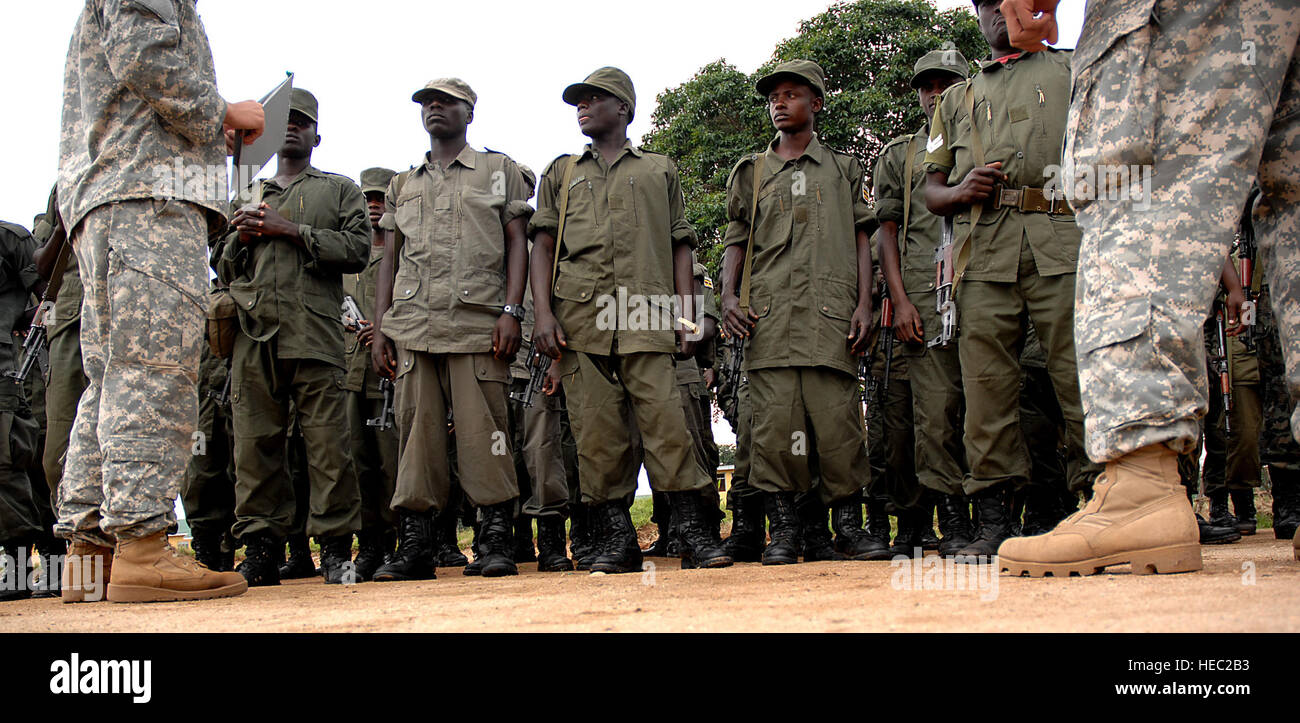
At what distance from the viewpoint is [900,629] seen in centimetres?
194

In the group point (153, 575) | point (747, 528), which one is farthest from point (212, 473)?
point (747, 528)

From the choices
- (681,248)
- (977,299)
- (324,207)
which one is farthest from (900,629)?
(324,207)

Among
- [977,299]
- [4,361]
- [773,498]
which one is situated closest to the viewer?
[977,299]

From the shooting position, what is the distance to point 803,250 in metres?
5.11

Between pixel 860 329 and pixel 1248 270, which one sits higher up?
pixel 1248 270

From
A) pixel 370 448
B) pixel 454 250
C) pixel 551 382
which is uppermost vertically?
pixel 454 250

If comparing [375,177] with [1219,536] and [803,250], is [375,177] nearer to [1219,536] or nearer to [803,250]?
[803,250]

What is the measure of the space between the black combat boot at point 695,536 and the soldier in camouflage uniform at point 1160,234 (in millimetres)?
1899

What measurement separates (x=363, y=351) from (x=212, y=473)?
122 centimetres

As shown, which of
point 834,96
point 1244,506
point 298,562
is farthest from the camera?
point 834,96

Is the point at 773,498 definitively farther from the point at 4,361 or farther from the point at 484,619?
the point at 4,361

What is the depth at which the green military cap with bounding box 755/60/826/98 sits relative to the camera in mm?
5367

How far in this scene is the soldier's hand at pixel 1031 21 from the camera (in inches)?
124
